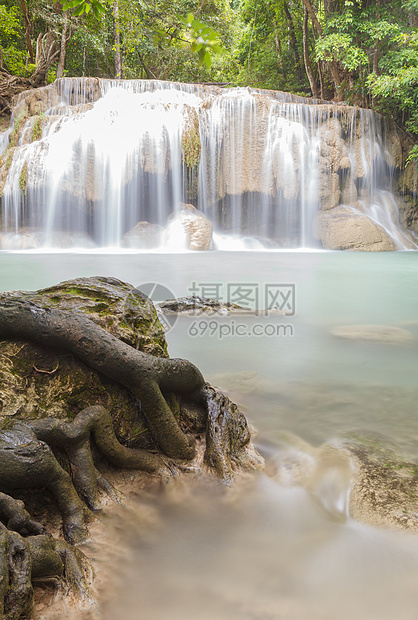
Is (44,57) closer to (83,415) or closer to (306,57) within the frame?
(306,57)

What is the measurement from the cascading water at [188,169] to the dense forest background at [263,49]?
1.87 metres

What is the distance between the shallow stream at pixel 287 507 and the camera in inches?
61.9

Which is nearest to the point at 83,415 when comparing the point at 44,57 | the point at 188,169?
the point at 188,169

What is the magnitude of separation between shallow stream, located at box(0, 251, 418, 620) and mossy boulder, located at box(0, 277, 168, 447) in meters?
0.45

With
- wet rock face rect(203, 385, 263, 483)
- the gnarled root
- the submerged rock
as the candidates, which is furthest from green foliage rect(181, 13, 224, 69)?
the submerged rock

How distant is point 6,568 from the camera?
1.27 meters

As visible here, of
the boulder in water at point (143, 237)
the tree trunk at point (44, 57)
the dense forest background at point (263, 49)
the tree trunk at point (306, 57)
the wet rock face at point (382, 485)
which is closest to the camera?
the wet rock face at point (382, 485)

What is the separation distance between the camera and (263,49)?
81.9 feet

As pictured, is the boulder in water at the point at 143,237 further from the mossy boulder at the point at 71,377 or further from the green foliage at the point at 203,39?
the mossy boulder at the point at 71,377

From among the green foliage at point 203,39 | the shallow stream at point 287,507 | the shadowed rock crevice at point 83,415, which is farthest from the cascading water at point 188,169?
the shadowed rock crevice at point 83,415

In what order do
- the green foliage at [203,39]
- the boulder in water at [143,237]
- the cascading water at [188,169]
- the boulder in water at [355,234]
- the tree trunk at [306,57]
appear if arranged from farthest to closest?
1. the tree trunk at [306,57]
2. the boulder in water at [355,234]
3. the cascading water at [188,169]
4. the boulder in water at [143,237]
5. the green foliage at [203,39]

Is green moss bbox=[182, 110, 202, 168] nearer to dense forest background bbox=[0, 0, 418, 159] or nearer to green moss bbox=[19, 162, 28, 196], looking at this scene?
dense forest background bbox=[0, 0, 418, 159]

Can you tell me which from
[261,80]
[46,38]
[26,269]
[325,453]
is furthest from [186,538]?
[261,80]

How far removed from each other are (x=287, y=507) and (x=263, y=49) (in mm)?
27494
